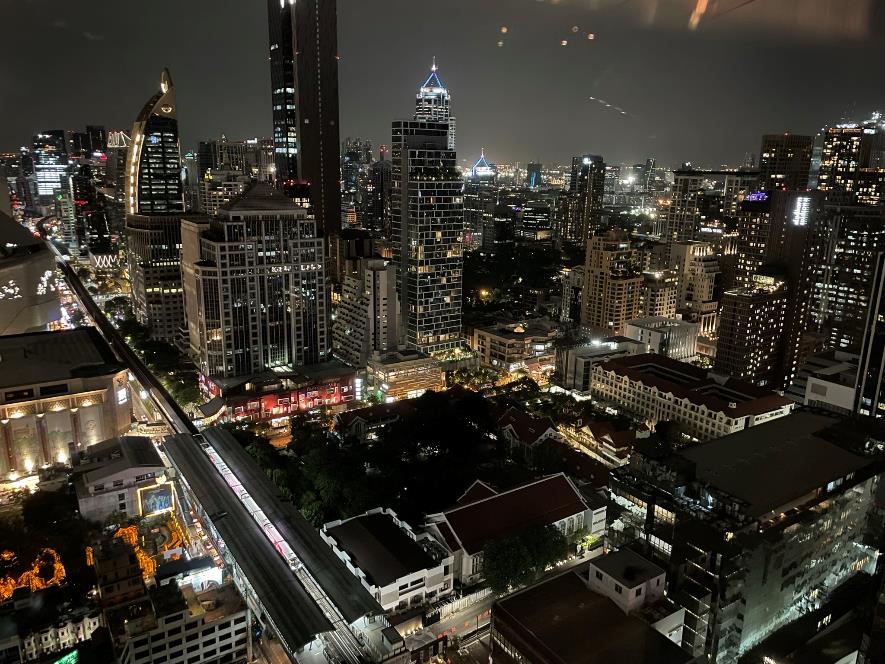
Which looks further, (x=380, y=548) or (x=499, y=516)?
(x=499, y=516)

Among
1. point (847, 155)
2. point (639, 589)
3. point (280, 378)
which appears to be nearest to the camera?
point (639, 589)

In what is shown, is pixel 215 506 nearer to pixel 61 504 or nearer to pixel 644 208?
pixel 61 504

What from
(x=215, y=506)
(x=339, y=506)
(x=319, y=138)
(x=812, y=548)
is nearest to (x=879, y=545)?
(x=812, y=548)

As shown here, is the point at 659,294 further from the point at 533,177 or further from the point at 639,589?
the point at 533,177

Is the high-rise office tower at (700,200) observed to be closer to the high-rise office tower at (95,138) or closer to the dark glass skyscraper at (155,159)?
the dark glass skyscraper at (155,159)

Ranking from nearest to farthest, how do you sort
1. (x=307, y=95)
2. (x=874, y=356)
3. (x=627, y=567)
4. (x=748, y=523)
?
(x=627, y=567) < (x=748, y=523) < (x=874, y=356) < (x=307, y=95)

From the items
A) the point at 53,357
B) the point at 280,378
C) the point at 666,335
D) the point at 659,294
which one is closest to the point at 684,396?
the point at 666,335

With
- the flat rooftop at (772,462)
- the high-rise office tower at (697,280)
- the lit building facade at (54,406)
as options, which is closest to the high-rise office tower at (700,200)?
the high-rise office tower at (697,280)

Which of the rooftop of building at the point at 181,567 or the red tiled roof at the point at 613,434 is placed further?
the red tiled roof at the point at 613,434
